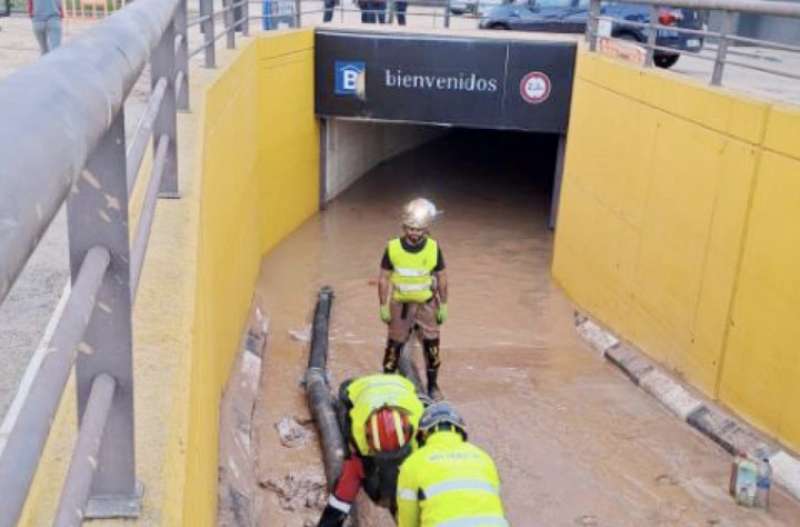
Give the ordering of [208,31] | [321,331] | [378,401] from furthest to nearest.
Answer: [321,331]
[208,31]
[378,401]

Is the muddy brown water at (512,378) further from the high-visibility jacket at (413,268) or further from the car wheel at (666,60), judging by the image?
the car wheel at (666,60)

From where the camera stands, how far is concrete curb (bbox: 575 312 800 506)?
676cm

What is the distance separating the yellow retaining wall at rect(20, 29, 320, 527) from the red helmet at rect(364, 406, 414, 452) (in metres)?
0.84

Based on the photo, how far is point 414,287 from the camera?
313 inches

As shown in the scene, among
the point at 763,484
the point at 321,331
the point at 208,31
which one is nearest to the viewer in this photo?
the point at 763,484

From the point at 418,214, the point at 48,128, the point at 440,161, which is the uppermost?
the point at 48,128

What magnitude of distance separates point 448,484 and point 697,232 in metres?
5.08

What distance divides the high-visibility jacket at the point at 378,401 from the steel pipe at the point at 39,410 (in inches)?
151

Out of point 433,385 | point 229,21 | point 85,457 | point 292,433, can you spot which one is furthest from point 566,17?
point 85,457

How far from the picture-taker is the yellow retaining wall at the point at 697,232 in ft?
23.3

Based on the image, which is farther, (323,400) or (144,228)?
(323,400)

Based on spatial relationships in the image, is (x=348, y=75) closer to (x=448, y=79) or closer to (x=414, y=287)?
(x=448, y=79)

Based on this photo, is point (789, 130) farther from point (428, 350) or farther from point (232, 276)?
point (232, 276)

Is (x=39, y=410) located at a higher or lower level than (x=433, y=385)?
higher
